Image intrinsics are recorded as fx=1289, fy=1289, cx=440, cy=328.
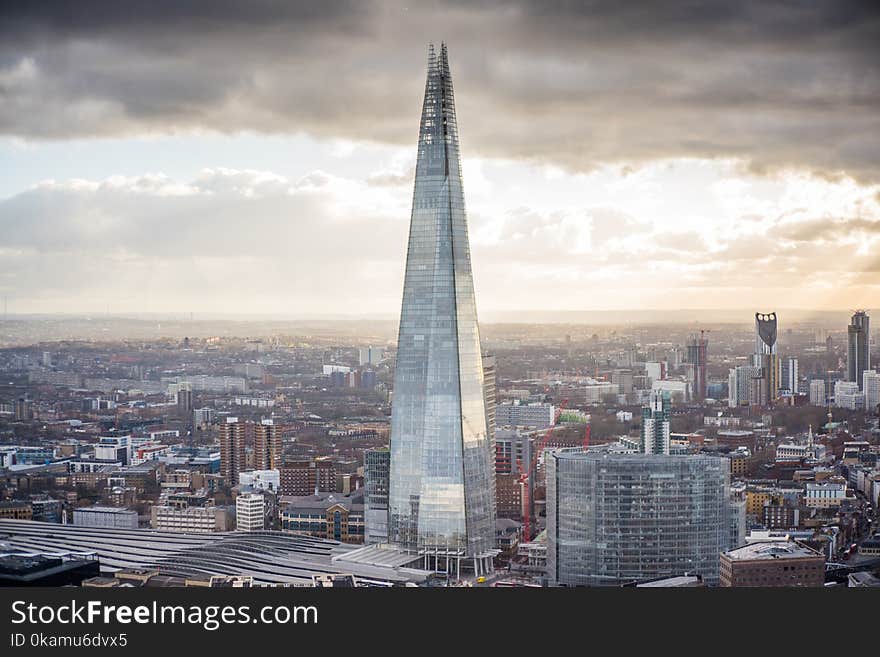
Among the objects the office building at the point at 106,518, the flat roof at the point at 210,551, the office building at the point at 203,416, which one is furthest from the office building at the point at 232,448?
the flat roof at the point at 210,551

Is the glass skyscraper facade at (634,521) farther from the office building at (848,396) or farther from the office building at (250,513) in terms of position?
the office building at (848,396)

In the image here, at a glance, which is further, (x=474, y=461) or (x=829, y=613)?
(x=474, y=461)

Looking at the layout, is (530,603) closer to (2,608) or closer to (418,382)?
(2,608)

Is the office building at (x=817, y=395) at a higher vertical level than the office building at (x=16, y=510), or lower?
higher

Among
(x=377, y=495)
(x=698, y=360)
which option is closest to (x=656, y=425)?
(x=698, y=360)

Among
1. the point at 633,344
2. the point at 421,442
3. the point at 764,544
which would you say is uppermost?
the point at 633,344

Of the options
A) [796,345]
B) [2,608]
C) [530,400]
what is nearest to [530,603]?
[2,608]
